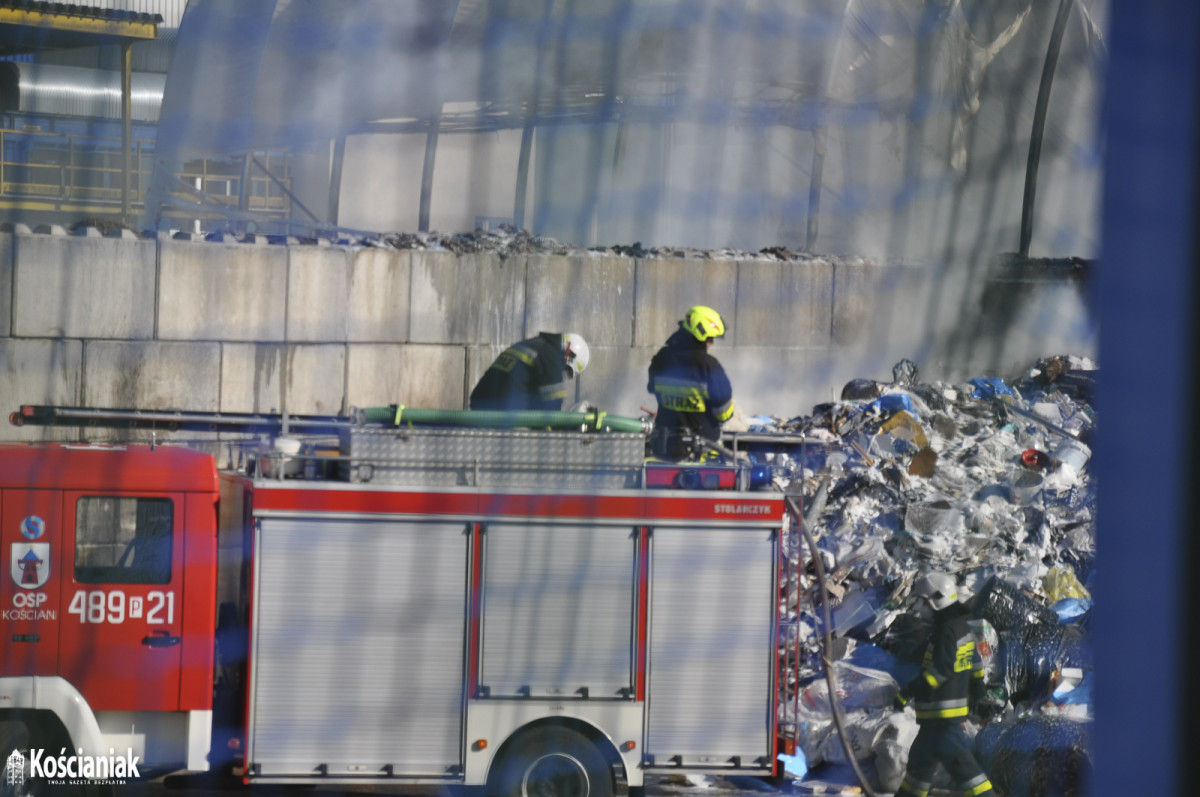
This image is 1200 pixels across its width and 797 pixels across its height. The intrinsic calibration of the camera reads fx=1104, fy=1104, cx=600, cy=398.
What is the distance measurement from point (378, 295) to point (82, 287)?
3.53 ft

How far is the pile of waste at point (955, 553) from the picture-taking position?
2.69m

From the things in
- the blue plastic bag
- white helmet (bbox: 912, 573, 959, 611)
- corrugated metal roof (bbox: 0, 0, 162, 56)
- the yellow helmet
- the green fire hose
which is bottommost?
white helmet (bbox: 912, 573, 959, 611)

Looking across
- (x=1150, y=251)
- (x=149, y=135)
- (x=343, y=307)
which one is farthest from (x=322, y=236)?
(x=1150, y=251)

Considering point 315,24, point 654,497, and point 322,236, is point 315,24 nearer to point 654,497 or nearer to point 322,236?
point 322,236

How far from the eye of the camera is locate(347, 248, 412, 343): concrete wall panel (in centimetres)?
440

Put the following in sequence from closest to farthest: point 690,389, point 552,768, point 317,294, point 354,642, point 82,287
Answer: point 354,642, point 552,768, point 690,389, point 82,287, point 317,294

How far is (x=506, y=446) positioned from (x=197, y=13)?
468 cm

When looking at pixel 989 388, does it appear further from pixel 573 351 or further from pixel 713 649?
pixel 713 649

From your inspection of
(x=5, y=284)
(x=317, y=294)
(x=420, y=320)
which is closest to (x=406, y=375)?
(x=420, y=320)

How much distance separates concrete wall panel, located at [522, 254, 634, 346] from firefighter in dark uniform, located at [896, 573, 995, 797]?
243 centimetres

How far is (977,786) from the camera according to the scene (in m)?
2.34

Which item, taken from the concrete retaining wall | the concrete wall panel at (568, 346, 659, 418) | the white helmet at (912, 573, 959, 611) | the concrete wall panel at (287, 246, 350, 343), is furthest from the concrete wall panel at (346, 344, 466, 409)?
the white helmet at (912, 573, 959, 611)

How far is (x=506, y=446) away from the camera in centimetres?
223

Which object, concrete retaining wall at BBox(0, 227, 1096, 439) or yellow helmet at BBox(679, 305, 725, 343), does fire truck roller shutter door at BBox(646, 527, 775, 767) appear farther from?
concrete retaining wall at BBox(0, 227, 1096, 439)
